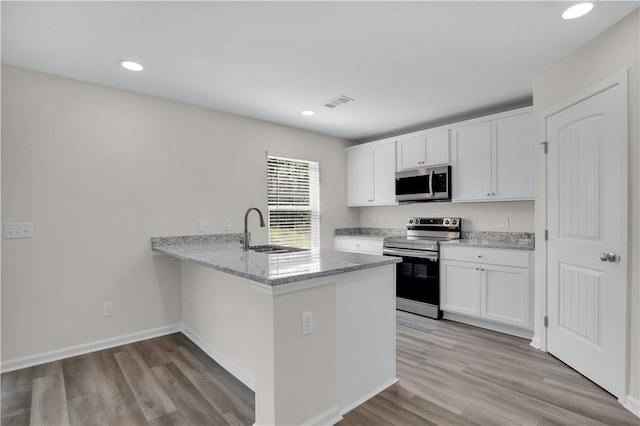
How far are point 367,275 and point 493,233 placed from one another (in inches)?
97.3

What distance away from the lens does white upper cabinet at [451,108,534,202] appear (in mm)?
3342

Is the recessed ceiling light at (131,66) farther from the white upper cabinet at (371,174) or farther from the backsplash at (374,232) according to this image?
the backsplash at (374,232)

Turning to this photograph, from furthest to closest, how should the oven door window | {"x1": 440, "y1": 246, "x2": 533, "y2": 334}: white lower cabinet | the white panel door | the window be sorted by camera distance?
the window → the oven door window → {"x1": 440, "y1": 246, "x2": 533, "y2": 334}: white lower cabinet → the white panel door

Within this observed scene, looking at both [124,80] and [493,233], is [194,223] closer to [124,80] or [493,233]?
[124,80]

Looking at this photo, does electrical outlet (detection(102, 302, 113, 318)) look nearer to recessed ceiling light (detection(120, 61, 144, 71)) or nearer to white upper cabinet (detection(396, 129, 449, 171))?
recessed ceiling light (detection(120, 61, 144, 71))

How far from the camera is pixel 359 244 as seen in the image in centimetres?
469

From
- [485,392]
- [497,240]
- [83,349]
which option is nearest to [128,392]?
[83,349]

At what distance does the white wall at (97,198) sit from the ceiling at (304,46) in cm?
27

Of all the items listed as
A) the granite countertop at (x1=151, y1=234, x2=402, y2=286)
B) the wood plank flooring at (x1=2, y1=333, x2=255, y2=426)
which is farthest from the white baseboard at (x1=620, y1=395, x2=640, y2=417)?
the wood plank flooring at (x1=2, y1=333, x2=255, y2=426)

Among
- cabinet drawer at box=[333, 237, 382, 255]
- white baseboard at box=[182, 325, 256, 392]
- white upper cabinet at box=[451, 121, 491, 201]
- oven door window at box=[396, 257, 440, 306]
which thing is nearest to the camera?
white baseboard at box=[182, 325, 256, 392]

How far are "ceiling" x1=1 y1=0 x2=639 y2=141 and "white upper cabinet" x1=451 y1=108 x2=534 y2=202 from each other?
312 mm

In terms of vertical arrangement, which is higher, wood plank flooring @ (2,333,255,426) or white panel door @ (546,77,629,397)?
white panel door @ (546,77,629,397)

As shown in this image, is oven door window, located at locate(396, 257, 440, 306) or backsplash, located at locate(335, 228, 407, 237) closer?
oven door window, located at locate(396, 257, 440, 306)

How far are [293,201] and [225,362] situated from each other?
243 centimetres
